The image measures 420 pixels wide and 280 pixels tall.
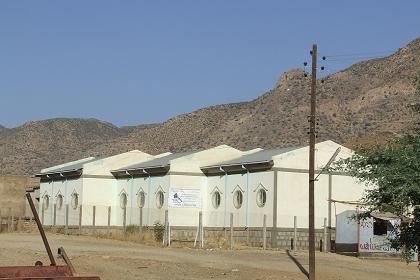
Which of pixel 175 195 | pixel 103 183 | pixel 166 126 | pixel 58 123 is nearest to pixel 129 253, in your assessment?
pixel 175 195

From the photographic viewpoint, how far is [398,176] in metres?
21.6

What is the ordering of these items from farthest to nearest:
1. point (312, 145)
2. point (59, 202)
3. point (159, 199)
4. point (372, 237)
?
point (59, 202), point (159, 199), point (372, 237), point (312, 145)

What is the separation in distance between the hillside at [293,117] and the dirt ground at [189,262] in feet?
148

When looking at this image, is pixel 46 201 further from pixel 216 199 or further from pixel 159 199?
pixel 216 199

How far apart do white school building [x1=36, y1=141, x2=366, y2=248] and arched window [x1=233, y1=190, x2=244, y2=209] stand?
5cm

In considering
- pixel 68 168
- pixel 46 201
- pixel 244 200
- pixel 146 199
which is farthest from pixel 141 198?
pixel 46 201

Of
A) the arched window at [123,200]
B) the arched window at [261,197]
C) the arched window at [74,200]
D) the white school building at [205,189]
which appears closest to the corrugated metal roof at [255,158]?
the white school building at [205,189]

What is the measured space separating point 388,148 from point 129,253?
14.7 metres

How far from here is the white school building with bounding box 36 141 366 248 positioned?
4256 cm

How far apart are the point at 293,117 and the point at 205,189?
164 ft

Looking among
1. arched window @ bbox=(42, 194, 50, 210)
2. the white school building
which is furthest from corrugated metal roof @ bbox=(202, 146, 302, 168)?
arched window @ bbox=(42, 194, 50, 210)

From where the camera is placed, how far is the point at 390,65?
342ft

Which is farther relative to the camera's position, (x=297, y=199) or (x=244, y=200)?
(x=244, y=200)

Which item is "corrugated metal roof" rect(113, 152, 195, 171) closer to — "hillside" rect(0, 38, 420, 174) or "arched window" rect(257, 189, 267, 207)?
"arched window" rect(257, 189, 267, 207)
